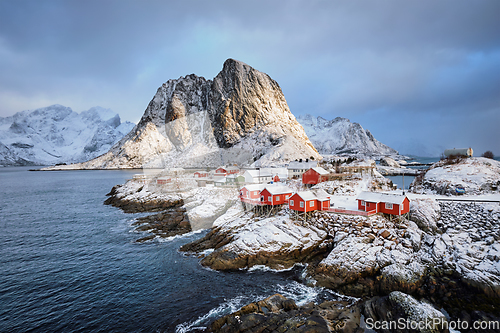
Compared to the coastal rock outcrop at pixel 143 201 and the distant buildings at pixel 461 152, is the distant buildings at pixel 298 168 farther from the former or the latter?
the distant buildings at pixel 461 152

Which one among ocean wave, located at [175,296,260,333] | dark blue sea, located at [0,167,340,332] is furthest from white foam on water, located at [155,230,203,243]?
ocean wave, located at [175,296,260,333]

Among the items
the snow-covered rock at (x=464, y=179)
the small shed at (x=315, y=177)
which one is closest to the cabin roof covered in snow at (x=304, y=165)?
the small shed at (x=315, y=177)

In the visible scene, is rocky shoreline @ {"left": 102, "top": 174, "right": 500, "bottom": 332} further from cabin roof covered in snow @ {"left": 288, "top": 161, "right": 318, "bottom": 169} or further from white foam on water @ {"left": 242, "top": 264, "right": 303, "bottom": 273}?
cabin roof covered in snow @ {"left": 288, "top": 161, "right": 318, "bottom": 169}

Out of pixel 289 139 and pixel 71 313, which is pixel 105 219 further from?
pixel 289 139

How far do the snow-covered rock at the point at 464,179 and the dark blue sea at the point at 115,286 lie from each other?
106ft

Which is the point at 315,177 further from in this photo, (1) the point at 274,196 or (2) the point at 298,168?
(1) the point at 274,196

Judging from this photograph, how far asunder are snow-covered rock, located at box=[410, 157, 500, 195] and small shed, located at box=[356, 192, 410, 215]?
633 inches

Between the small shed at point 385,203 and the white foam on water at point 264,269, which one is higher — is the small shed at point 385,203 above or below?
above

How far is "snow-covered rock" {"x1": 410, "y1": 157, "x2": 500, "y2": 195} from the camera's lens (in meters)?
36.9

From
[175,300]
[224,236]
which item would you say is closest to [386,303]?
[175,300]

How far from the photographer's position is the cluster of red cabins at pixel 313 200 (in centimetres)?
2816

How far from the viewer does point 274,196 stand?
35250 mm

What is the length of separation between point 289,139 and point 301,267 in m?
95.6

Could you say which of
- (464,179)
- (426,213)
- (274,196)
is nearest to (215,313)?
(274,196)
